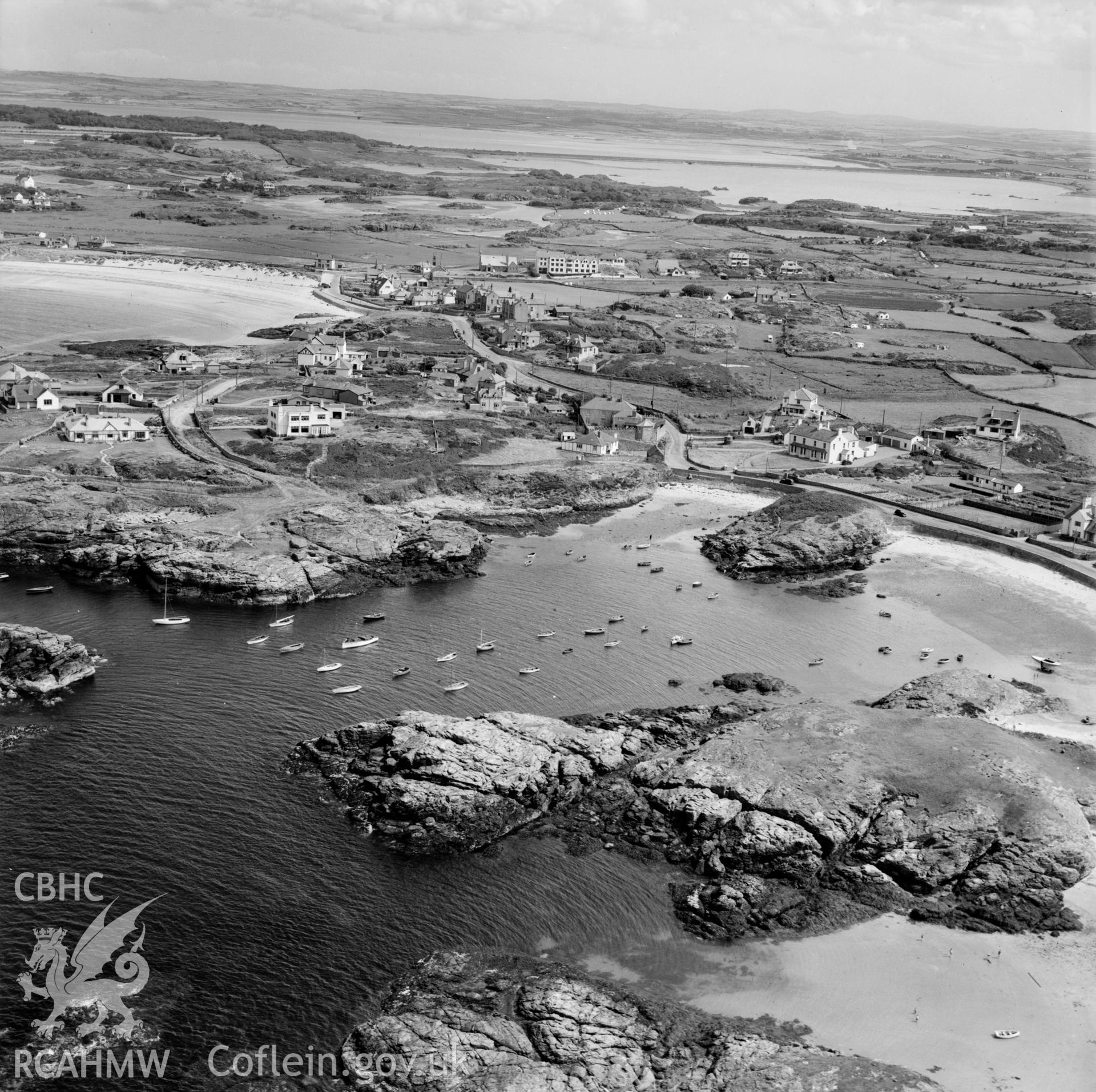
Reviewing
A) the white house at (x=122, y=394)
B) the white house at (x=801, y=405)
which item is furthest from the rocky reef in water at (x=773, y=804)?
the white house at (x=801, y=405)

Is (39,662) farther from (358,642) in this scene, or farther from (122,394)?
(122,394)

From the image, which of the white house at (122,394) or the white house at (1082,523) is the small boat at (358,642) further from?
the white house at (122,394)

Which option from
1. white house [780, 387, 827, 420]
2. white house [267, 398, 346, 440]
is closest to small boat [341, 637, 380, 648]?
white house [267, 398, 346, 440]

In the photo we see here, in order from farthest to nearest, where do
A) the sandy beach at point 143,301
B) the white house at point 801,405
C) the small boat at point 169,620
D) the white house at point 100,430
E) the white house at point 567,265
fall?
the white house at point 567,265
the sandy beach at point 143,301
the white house at point 801,405
the white house at point 100,430
the small boat at point 169,620

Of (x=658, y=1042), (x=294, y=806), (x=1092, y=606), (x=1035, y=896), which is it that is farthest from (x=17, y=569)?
(x=1092, y=606)

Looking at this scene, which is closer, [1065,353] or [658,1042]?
[658,1042]

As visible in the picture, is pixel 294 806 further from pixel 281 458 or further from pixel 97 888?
pixel 281 458

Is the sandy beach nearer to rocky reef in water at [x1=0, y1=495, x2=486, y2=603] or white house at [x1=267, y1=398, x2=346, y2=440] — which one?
white house at [x1=267, y1=398, x2=346, y2=440]
